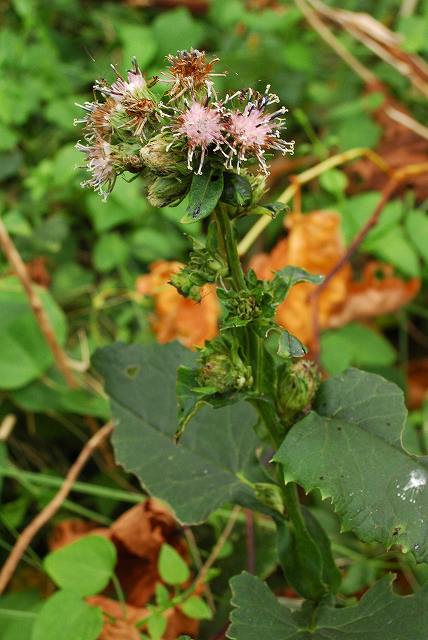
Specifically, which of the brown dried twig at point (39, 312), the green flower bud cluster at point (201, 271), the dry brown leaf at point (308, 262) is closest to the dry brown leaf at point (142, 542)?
the brown dried twig at point (39, 312)

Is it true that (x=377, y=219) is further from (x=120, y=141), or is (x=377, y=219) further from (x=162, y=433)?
(x=120, y=141)

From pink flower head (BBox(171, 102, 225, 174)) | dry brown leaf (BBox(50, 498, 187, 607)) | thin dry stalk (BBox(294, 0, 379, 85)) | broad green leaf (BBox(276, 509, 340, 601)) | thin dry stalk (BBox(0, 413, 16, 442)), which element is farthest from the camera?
thin dry stalk (BBox(294, 0, 379, 85))

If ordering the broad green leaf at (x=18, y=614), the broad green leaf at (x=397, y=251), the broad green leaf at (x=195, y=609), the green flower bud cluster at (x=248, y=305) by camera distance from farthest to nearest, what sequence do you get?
the broad green leaf at (x=397, y=251)
the broad green leaf at (x=18, y=614)
the broad green leaf at (x=195, y=609)
the green flower bud cluster at (x=248, y=305)

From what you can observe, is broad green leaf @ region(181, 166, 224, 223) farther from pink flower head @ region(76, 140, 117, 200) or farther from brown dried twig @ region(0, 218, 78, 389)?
brown dried twig @ region(0, 218, 78, 389)

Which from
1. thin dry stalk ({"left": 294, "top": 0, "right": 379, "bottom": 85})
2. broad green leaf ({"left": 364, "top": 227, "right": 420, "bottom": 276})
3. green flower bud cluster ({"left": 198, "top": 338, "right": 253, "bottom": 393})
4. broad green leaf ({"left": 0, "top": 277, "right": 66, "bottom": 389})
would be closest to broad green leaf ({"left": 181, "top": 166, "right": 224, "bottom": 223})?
green flower bud cluster ({"left": 198, "top": 338, "right": 253, "bottom": 393})

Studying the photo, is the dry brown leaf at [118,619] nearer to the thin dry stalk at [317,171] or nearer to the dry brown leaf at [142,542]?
the dry brown leaf at [142,542]

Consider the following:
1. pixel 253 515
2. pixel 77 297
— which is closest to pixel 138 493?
pixel 253 515

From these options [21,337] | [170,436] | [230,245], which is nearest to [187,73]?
[230,245]
